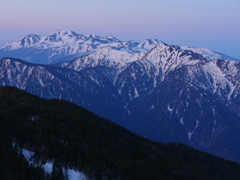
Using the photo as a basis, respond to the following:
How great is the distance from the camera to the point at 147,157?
52.9 m

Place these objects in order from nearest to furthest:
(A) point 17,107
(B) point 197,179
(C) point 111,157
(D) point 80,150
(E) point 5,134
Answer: (E) point 5,134 < (D) point 80,150 < (C) point 111,157 < (B) point 197,179 < (A) point 17,107

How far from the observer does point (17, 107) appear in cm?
5238

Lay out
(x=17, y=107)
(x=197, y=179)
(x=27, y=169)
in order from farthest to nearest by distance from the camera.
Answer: (x=17, y=107) < (x=197, y=179) < (x=27, y=169)

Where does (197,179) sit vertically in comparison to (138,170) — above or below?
below

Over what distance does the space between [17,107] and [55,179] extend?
25981 millimetres

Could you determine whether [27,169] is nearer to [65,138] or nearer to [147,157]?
[65,138]

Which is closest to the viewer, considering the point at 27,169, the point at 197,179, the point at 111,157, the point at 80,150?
the point at 27,169

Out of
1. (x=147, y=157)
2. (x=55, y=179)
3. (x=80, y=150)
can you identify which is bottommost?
(x=147, y=157)

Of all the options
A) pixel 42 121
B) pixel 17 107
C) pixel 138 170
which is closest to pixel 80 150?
pixel 138 170

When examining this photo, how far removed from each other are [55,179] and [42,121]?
63.4 ft

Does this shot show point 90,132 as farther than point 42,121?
Yes

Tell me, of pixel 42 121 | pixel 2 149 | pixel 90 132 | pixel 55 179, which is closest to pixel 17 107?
pixel 42 121

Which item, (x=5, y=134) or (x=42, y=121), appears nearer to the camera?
(x=5, y=134)

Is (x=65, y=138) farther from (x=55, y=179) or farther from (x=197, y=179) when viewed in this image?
(x=197, y=179)
